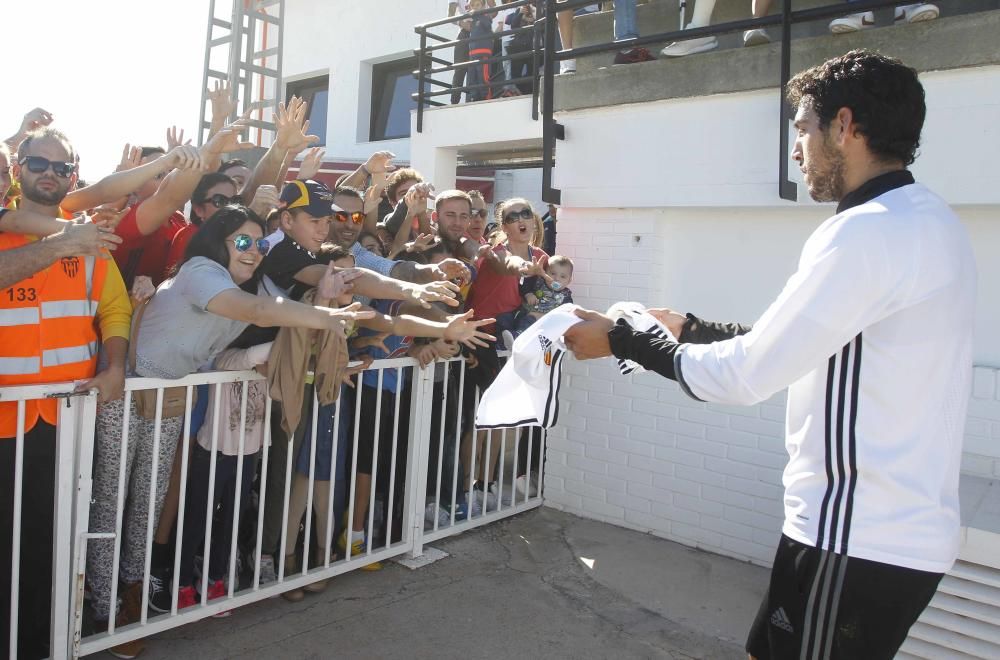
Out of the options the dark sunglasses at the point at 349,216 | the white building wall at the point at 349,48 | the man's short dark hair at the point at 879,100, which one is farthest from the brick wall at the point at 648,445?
the white building wall at the point at 349,48

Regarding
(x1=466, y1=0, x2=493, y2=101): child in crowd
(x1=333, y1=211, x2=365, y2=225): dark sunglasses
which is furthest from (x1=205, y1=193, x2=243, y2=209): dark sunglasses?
(x1=466, y1=0, x2=493, y2=101): child in crowd

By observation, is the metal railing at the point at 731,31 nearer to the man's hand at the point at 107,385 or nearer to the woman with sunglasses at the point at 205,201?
the woman with sunglasses at the point at 205,201

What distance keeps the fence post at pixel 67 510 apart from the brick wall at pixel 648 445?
10.8 ft

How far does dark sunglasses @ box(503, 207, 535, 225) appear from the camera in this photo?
5367 mm

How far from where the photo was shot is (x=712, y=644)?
12.7 feet

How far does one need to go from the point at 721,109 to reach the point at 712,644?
121 inches

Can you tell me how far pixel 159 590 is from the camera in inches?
146

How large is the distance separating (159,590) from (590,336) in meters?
2.59

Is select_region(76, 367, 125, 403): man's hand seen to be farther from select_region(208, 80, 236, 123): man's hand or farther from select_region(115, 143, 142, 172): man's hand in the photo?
select_region(208, 80, 236, 123): man's hand

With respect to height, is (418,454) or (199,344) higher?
(199,344)

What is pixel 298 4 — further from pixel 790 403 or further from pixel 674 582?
pixel 790 403

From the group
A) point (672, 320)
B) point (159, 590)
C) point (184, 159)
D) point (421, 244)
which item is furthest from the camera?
point (421, 244)

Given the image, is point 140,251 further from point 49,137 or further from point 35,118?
point 35,118

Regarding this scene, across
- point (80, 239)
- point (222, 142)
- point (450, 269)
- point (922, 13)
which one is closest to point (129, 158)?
point (222, 142)
